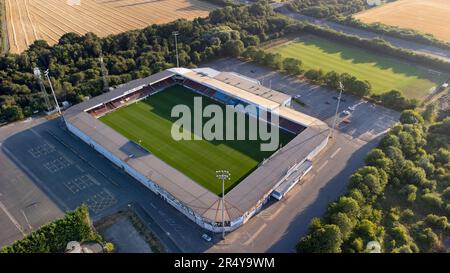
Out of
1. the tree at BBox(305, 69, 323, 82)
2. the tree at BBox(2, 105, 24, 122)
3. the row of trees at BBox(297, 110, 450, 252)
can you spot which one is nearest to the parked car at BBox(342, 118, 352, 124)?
the row of trees at BBox(297, 110, 450, 252)

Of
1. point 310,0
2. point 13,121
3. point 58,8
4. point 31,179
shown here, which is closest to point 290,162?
point 31,179

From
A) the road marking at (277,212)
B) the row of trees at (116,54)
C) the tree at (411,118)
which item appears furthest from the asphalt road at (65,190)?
the tree at (411,118)

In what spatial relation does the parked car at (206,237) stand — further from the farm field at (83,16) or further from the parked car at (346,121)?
the farm field at (83,16)

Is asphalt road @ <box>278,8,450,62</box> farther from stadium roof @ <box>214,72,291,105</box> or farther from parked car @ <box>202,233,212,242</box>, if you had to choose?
parked car @ <box>202,233,212,242</box>

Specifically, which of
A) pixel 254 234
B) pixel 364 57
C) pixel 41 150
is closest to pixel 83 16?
pixel 41 150

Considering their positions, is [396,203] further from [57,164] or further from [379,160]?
[57,164]
